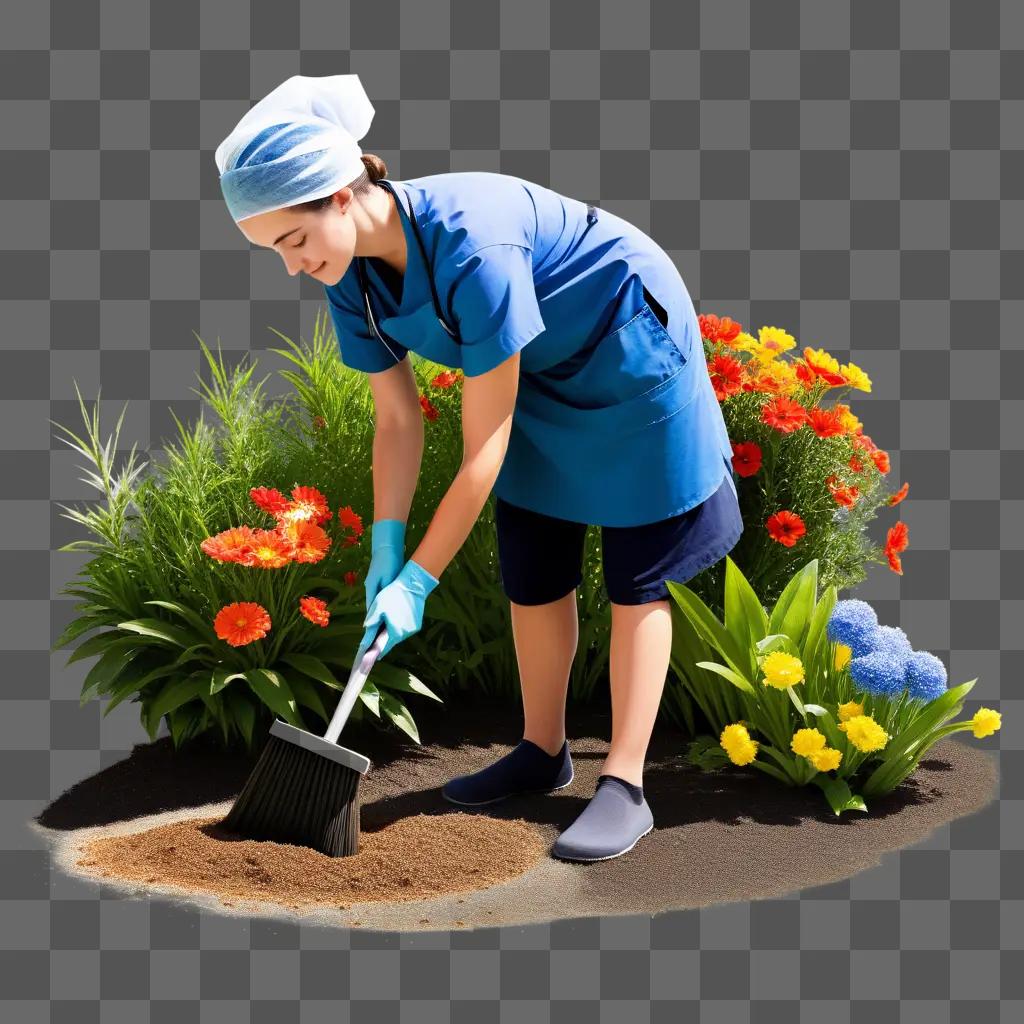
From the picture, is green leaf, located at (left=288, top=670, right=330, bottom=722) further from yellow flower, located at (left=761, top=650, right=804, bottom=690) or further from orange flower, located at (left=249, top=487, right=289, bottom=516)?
yellow flower, located at (left=761, top=650, right=804, bottom=690)

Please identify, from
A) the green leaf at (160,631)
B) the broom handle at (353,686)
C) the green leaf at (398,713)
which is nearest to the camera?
the broom handle at (353,686)

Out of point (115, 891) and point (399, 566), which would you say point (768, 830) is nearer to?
point (399, 566)

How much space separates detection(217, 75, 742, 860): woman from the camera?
166 inches

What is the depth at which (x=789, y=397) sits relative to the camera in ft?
18.2

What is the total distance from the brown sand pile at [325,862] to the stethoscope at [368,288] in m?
1.32

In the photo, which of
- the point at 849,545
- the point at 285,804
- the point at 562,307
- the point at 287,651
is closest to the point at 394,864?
the point at 285,804

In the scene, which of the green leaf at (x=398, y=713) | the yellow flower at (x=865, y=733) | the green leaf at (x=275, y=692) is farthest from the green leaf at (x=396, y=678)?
the yellow flower at (x=865, y=733)

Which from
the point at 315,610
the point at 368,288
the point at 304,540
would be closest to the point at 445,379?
the point at 304,540

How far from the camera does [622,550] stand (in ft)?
15.6

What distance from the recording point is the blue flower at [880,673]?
16.0 ft

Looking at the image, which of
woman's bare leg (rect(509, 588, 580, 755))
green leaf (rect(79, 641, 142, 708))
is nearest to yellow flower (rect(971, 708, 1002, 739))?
woman's bare leg (rect(509, 588, 580, 755))

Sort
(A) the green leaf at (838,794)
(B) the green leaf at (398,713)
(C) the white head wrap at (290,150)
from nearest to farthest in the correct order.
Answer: (C) the white head wrap at (290,150) < (A) the green leaf at (838,794) < (B) the green leaf at (398,713)

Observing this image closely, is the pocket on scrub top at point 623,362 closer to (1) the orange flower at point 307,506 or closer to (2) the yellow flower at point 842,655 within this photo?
(1) the orange flower at point 307,506

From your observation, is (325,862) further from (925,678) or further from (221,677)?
(925,678)
